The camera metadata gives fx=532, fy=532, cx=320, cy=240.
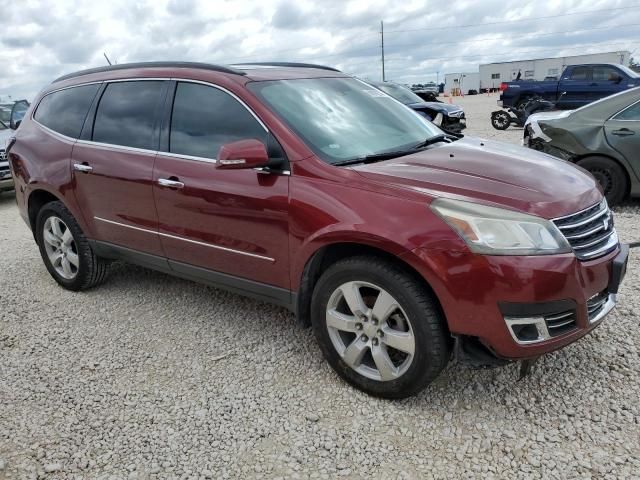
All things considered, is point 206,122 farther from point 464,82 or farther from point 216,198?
point 464,82

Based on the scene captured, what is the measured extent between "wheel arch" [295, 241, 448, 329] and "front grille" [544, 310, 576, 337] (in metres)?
0.47

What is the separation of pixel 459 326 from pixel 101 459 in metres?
1.84

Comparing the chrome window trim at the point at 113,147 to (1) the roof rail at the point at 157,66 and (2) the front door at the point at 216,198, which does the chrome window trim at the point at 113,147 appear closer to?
(2) the front door at the point at 216,198

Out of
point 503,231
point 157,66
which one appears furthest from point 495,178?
point 157,66

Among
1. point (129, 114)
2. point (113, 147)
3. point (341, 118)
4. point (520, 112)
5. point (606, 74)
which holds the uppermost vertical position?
point (129, 114)

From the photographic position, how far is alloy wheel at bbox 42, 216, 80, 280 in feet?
14.9

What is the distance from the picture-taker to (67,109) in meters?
4.38

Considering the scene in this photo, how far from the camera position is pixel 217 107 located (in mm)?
3336

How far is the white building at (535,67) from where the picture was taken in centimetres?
3552

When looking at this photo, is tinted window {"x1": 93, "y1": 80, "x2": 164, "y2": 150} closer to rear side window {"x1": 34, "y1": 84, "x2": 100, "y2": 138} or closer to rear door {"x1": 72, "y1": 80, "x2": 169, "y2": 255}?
rear door {"x1": 72, "y1": 80, "x2": 169, "y2": 255}

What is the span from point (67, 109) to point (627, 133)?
586 cm

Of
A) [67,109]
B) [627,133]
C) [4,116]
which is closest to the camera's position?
[67,109]

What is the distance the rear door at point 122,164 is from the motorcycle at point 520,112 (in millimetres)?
14059

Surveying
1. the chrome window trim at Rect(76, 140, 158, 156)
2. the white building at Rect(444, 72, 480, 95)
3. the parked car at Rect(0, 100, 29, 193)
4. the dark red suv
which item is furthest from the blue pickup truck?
the white building at Rect(444, 72, 480, 95)
